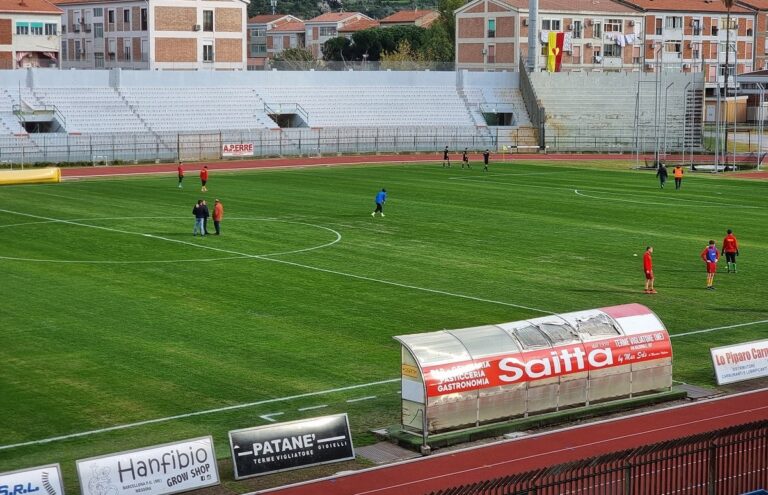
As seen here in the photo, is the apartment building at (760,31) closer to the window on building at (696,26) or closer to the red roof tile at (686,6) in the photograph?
the red roof tile at (686,6)

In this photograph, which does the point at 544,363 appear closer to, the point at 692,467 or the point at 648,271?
the point at 692,467

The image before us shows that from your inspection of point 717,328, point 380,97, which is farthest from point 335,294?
point 380,97

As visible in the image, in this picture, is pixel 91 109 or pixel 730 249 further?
pixel 91 109

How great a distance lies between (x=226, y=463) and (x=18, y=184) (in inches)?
2156

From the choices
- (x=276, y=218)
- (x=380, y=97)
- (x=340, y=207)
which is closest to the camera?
(x=276, y=218)

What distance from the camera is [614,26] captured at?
140500 millimetres

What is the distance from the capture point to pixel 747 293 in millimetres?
40656

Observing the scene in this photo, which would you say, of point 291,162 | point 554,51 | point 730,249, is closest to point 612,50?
point 554,51

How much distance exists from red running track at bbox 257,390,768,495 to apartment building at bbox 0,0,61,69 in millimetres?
104466

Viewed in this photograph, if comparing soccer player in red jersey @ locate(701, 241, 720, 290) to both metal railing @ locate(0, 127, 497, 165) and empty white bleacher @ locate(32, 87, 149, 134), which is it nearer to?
metal railing @ locate(0, 127, 497, 165)

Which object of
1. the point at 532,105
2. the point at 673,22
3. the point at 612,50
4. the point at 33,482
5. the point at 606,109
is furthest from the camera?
the point at 673,22

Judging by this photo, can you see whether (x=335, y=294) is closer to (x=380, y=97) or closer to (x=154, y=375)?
(x=154, y=375)

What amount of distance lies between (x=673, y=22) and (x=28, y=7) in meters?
75.9

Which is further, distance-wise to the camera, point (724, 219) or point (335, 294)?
point (724, 219)
